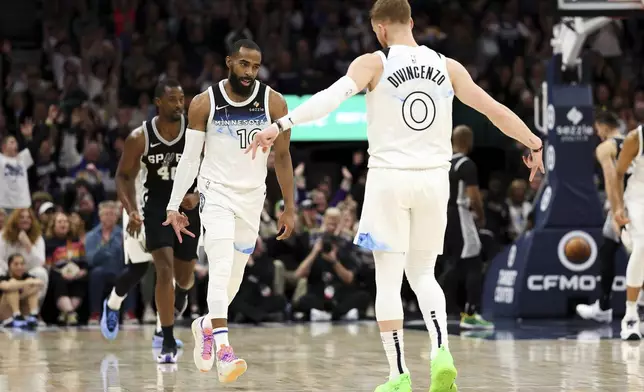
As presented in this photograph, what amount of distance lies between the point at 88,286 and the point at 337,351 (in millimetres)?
5280

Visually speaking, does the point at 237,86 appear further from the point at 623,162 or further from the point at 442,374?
the point at 623,162

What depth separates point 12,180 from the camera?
15.7m

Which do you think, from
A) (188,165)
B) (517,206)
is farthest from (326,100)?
(517,206)

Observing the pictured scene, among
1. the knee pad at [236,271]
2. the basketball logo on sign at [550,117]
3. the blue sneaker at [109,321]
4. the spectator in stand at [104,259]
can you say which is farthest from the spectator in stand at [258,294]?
the knee pad at [236,271]

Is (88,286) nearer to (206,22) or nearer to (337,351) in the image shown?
(337,351)

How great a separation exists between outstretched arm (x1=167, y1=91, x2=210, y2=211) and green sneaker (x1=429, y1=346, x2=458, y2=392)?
226cm

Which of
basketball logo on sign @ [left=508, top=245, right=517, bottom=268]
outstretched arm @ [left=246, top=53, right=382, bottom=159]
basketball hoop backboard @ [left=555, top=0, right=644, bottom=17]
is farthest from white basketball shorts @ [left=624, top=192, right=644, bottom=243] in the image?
outstretched arm @ [left=246, top=53, right=382, bottom=159]

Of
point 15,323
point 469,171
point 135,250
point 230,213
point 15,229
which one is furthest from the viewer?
point 15,229

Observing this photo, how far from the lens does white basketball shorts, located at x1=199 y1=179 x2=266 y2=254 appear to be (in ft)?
25.9

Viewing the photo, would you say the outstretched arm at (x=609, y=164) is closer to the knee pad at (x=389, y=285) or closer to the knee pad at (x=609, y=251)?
the knee pad at (x=609, y=251)

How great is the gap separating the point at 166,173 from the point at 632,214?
4588mm

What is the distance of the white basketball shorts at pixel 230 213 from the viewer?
7895mm

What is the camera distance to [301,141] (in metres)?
19.7

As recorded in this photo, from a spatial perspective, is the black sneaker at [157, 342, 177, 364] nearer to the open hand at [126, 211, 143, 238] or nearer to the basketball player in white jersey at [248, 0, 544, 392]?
the open hand at [126, 211, 143, 238]
